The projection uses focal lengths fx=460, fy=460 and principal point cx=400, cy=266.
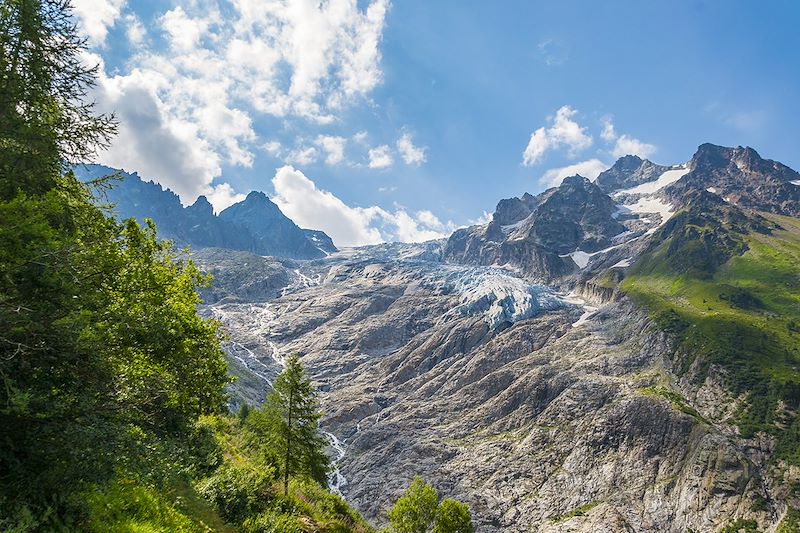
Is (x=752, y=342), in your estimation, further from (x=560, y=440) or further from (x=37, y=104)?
(x=37, y=104)

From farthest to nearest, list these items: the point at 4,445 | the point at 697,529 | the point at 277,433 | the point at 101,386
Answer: the point at 697,529
the point at 277,433
the point at 101,386
the point at 4,445

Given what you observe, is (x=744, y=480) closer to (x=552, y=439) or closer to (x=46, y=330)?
(x=552, y=439)

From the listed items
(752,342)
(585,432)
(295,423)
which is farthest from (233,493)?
(752,342)

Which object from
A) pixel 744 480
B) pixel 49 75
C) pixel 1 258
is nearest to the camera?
pixel 1 258

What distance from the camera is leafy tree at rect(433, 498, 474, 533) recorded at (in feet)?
147

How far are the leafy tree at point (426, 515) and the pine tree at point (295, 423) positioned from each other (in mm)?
12438

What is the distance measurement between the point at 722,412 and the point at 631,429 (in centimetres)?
2646

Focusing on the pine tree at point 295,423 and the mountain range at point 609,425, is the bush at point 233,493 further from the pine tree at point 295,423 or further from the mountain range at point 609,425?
the mountain range at point 609,425

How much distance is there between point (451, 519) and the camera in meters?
45.2

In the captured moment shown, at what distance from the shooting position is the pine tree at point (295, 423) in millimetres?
36375

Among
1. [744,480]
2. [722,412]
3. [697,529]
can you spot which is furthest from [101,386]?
[722,412]

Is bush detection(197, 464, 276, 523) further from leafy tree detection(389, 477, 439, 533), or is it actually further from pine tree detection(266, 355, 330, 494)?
leafy tree detection(389, 477, 439, 533)

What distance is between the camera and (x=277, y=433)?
36375mm

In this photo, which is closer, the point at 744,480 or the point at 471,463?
A: the point at 744,480
